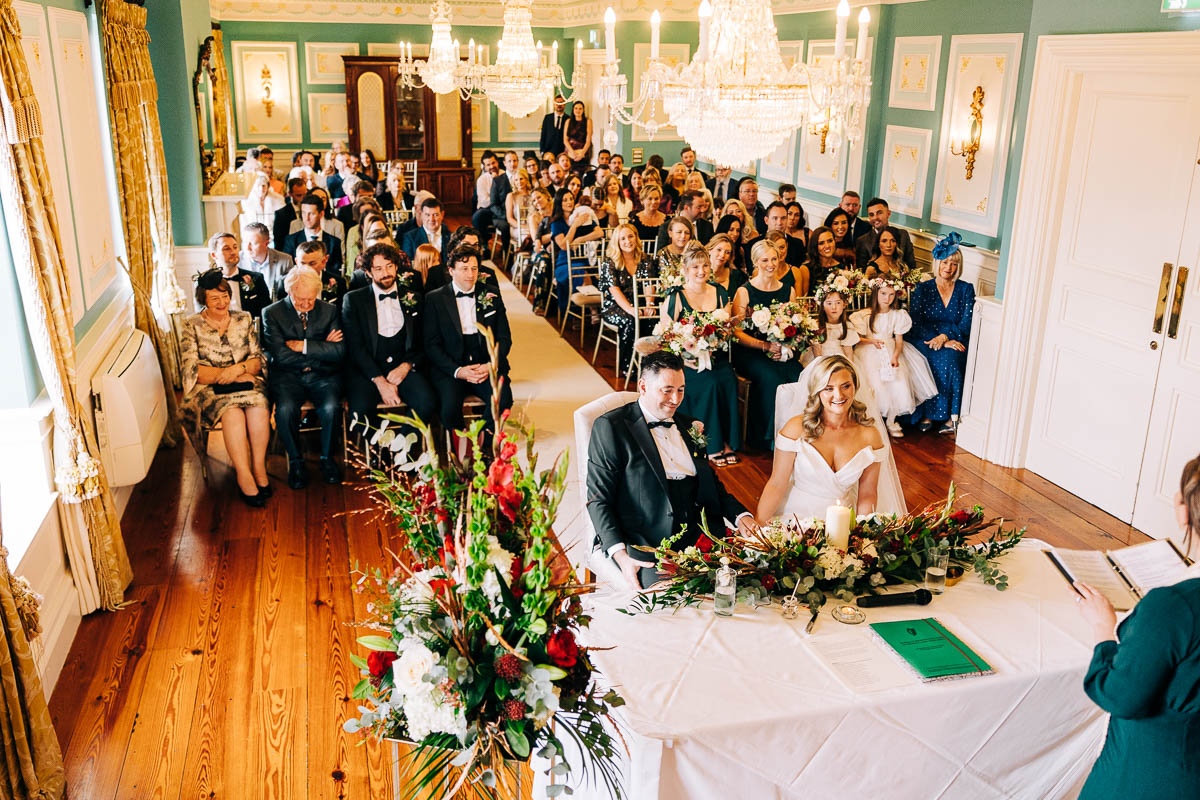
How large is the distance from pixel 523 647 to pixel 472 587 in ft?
0.57

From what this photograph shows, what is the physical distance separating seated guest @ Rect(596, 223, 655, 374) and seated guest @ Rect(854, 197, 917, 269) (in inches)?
67.3

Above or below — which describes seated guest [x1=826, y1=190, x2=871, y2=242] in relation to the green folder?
above

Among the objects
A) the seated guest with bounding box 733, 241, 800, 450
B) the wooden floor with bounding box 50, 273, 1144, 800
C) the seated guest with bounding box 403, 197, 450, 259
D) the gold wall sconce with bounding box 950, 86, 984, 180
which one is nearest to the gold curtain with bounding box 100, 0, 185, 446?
the wooden floor with bounding box 50, 273, 1144, 800

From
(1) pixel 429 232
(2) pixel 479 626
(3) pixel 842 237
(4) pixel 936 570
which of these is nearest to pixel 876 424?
(4) pixel 936 570

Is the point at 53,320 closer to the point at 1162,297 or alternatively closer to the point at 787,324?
the point at 787,324

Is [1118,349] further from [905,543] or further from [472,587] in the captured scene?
[472,587]

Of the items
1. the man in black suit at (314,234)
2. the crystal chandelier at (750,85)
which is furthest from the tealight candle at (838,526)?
the man in black suit at (314,234)

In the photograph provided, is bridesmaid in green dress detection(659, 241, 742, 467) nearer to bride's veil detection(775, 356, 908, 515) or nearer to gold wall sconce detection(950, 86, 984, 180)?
bride's veil detection(775, 356, 908, 515)

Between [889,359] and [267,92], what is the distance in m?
13.3

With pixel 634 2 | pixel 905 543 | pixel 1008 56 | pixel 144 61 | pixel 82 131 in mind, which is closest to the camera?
pixel 905 543

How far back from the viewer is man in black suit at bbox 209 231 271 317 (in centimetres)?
648

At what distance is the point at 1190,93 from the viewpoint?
5.15 metres

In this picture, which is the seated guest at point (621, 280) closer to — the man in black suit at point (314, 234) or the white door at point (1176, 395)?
the man in black suit at point (314, 234)

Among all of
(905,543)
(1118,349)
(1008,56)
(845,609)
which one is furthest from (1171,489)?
(1008,56)
